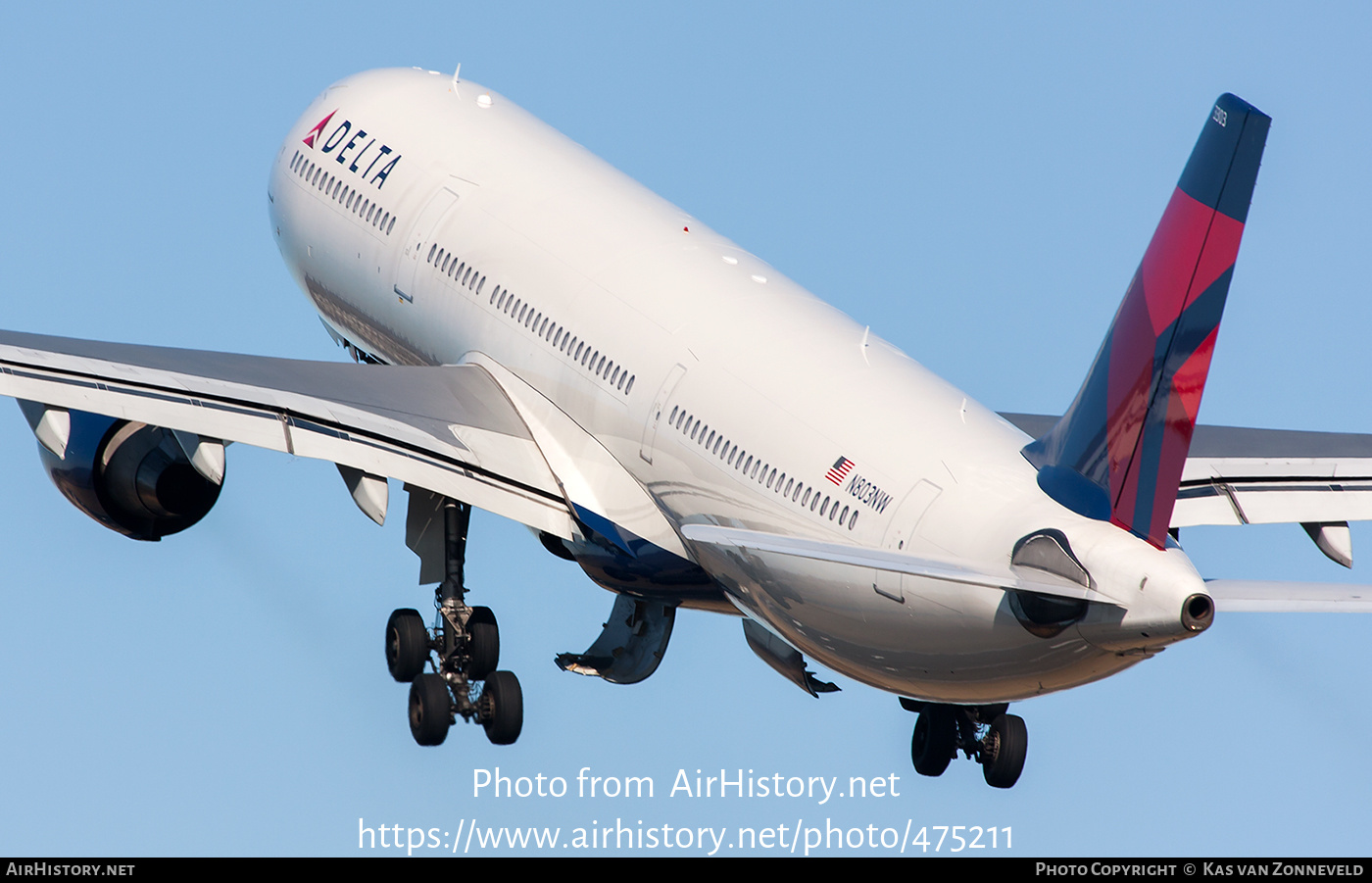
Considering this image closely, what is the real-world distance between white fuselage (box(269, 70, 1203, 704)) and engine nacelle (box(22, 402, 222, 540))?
4196 millimetres

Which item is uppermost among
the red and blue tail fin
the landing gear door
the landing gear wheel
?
the landing gear door

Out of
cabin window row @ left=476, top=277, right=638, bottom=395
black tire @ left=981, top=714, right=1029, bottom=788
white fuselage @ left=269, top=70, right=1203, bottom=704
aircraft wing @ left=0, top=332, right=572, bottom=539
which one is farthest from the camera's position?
black tire @ left=981, top=714, right=1029, bottom=788

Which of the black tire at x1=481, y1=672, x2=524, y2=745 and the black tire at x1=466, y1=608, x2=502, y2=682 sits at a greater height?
the black tire at x1=466, y1=608, x2=502, y2=682

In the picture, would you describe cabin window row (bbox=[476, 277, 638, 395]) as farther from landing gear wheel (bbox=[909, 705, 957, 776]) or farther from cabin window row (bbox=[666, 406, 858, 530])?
landing gear wheel (bbox=[909, 705, 957, 776])

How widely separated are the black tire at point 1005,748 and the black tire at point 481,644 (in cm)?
601

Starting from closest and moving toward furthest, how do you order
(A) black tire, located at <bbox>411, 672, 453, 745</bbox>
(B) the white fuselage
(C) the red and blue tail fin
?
(C) the red and blue tail fin → (B) the white fuselage → (A) black tire, located at <bbox>411, 672, 453, 745</bbox>

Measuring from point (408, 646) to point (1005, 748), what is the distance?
7.50 metres

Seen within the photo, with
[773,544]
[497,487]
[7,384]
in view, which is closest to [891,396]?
[773,544]

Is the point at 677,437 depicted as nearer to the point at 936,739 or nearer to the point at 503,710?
the point at 503,710

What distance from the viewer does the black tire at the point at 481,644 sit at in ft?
101

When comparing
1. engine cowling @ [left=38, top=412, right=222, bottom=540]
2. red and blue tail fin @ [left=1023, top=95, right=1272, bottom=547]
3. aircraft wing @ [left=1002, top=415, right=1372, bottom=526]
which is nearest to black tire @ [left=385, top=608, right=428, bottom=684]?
engine cowling @ [left=38, top=412, right=222, bottom=540]

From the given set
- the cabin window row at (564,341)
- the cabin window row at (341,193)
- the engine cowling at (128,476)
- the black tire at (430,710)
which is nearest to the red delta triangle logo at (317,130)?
the cabin window row at (341,193)

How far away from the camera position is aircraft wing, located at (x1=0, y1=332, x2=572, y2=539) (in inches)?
1093

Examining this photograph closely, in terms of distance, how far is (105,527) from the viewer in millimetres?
30234
